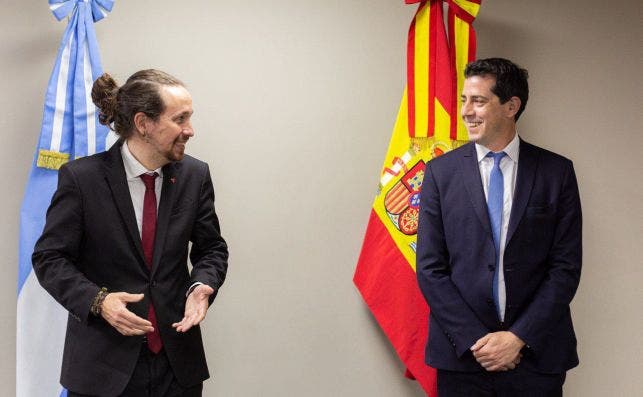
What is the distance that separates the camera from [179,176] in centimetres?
221

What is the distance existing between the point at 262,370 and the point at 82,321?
1.36 meters

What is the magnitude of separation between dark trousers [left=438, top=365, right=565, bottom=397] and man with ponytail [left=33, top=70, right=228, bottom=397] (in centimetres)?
87

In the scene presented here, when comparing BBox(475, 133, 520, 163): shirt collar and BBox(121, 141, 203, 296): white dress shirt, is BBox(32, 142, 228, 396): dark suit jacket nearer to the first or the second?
BBox(121, 141, 203, 296): white dress shirt

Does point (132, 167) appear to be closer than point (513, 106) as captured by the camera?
Yes

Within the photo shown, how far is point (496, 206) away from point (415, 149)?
625 millimetres

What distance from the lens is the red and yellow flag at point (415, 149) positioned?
2.97 m

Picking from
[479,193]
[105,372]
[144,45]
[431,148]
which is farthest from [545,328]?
[144,45]

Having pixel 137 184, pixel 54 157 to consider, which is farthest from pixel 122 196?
pixel 54 157

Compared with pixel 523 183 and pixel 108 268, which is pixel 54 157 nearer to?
pixel 108 268

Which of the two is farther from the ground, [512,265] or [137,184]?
[137,184]

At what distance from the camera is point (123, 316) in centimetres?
190

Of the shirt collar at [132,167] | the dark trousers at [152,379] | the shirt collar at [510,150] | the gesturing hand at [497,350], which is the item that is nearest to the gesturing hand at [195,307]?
the dark trousers at [152,379]

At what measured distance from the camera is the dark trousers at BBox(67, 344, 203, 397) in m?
2.01

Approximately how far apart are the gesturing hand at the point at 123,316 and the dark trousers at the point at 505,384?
108cm
